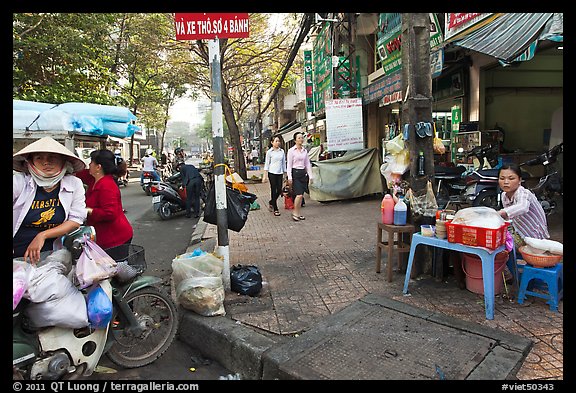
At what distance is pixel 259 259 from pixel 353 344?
100 inches

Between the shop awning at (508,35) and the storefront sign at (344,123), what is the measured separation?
3581 mm

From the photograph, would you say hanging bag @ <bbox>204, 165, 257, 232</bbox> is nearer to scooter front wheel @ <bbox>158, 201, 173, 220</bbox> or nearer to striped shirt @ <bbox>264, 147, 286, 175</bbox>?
striped shirt @ <bbox>264, 147, 286, 175</bbox>

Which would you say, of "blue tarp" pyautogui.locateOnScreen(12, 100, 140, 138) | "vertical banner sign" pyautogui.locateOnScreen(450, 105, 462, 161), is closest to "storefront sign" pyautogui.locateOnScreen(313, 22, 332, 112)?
"vertical banner sign" pyautogui.locateOnScreen(450, 105, 462, 161)

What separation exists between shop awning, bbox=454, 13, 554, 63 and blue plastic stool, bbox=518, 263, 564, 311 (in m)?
2.45

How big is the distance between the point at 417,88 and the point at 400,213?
4.36 feet

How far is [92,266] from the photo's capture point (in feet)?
8.66

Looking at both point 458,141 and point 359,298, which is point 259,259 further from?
point 458,141

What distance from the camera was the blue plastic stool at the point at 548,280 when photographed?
334 centimetres

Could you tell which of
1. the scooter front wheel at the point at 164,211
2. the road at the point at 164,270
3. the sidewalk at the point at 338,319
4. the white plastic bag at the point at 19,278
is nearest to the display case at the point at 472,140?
the sidewalk at the point at 338,319

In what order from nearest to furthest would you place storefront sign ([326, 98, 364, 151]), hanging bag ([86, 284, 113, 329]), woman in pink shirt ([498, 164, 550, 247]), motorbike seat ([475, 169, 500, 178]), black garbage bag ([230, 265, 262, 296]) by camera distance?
hanging bag ([86, 284, 113, 329]) < woman in pink shirt ([498, 164, 550, 247]) < black garbage bag ([230, 265, 262, 296]) < motorbike seat ([475, 169, 500, 178]) < storefront sign ([326, 98, 364, 151])

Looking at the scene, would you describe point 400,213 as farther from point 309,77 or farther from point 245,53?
point 245,53

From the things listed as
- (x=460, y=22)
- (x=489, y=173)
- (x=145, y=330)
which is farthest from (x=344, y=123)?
(x=145, y=330)

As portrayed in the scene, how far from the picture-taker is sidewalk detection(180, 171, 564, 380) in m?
2.75
